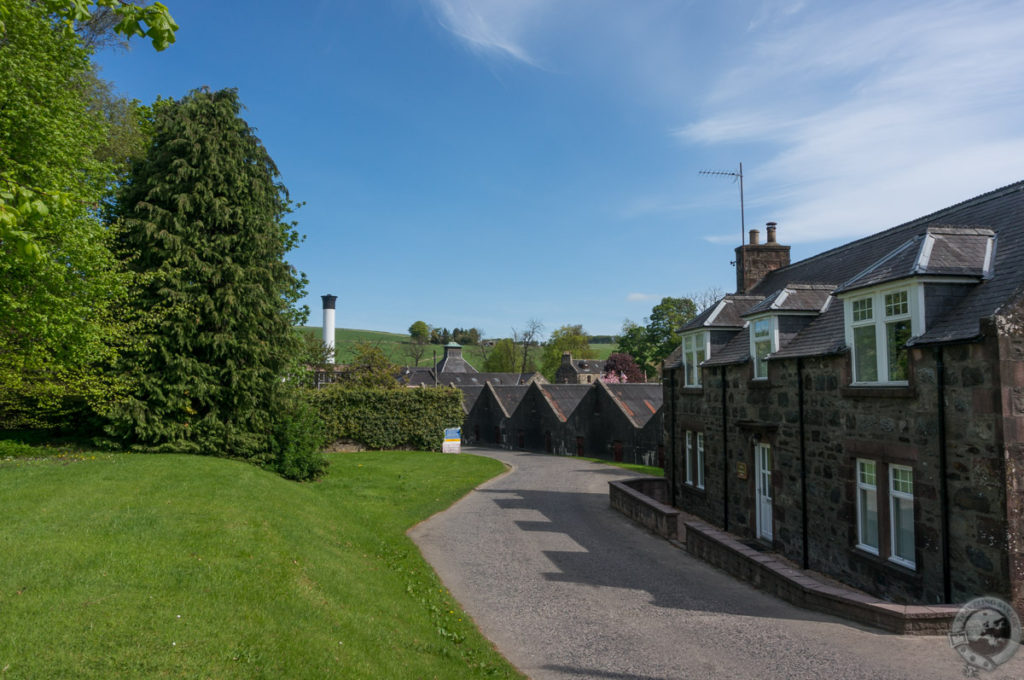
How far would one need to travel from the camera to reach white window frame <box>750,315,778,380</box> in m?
15.5

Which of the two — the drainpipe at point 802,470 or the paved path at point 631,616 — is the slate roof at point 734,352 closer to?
the drainpipe at point 802,470

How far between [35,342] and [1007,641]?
77.0ft

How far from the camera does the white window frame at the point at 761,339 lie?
51.0 feet

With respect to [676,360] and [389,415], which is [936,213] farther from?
[389,415]

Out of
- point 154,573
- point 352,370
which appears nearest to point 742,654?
point 154,573

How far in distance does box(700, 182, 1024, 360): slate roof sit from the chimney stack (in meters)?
6.92

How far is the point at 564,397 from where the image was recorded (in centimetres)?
5000

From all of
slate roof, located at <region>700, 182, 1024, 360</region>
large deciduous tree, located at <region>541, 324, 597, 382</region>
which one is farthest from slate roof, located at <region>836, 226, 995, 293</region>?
large deciduous tree, located at <region>541, 324, 597, 382</region>

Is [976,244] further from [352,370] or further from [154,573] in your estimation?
[352,370]

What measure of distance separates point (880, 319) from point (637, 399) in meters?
31.5

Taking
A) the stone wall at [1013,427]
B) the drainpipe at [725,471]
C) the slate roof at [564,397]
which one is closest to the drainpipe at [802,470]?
Result: the drainpipe at [725,471]

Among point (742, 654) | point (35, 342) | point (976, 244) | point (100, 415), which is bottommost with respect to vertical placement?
point (742, 654)

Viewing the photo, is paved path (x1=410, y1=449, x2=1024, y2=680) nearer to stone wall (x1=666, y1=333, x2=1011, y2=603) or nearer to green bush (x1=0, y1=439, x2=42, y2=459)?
stone wall (x1=666, y1=333, x2=1011, y2=603)

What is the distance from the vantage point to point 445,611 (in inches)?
425
